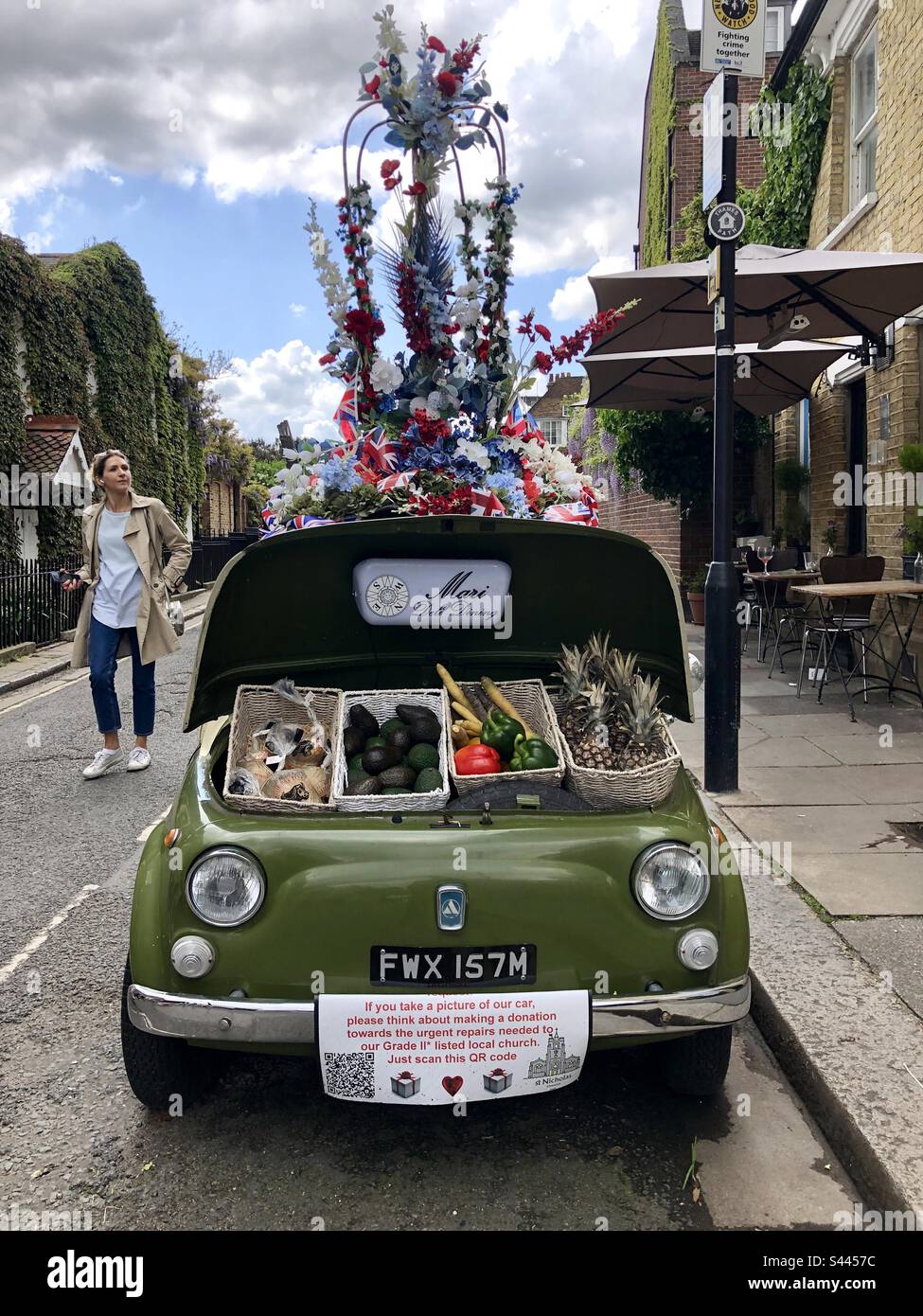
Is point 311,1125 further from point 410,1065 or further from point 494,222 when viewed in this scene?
point 494,222

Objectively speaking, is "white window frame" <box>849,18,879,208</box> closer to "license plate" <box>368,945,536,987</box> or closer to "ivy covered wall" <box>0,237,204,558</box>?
"license plate" <box>368,945,536,987</box>

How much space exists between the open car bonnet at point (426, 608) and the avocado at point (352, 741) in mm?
409

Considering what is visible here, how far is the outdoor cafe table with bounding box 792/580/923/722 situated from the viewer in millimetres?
7844

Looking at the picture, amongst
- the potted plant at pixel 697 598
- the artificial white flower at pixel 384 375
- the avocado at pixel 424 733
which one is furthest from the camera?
the potted plant at pixel 697 598

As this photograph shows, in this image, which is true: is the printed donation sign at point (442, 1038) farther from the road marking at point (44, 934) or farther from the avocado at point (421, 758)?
the road marking at point (44, 934)

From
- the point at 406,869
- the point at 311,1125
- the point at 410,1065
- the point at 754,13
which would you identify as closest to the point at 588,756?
the point at 406,869

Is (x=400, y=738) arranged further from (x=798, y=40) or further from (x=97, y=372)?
(x=97, y=372)

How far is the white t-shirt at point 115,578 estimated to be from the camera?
22.3ft

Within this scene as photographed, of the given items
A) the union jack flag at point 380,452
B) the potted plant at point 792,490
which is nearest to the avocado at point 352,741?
the union jack flag at point 380,452

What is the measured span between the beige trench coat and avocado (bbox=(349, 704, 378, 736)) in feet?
12.1

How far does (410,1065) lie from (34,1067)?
1.46 metres

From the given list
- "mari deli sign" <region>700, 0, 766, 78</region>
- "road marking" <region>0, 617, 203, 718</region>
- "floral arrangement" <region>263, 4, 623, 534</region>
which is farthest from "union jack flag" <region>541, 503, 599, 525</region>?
"road marking" <region>0, 617, 203, 718</region>
